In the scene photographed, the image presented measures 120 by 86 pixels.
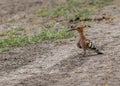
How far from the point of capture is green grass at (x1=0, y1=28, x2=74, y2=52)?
13.8 metres

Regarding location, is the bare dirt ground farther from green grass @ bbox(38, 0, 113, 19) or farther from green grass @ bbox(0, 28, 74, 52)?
green grass @ bbox(38, 0, 113, 19)

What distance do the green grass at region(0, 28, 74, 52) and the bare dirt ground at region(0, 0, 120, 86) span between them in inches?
15.0

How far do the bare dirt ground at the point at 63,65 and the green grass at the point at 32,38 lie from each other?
381mm

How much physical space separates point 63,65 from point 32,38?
3.25 m

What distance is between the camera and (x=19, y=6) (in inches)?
817

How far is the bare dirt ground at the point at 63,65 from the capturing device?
398 inches

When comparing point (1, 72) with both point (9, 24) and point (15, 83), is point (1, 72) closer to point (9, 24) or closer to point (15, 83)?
point (15, 83)

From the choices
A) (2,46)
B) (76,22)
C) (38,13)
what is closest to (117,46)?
(2,46)

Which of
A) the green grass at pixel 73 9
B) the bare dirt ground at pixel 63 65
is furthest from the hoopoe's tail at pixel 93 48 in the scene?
the green grass at pixel 73 9

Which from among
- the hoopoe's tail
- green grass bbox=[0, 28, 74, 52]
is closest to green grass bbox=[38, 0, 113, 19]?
green grass bbox=[0, 28, 74, 52]

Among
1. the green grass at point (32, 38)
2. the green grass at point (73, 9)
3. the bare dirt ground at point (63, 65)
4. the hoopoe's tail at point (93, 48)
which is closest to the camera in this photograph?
the bare dirt ground at point (63, 65)

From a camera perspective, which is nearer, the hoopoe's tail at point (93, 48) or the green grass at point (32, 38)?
the hoopoe's tail at point (93, 48)

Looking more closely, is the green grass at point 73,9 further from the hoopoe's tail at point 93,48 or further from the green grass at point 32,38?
the hoopoe's tail at point 93,48

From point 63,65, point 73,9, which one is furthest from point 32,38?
point 73,9
